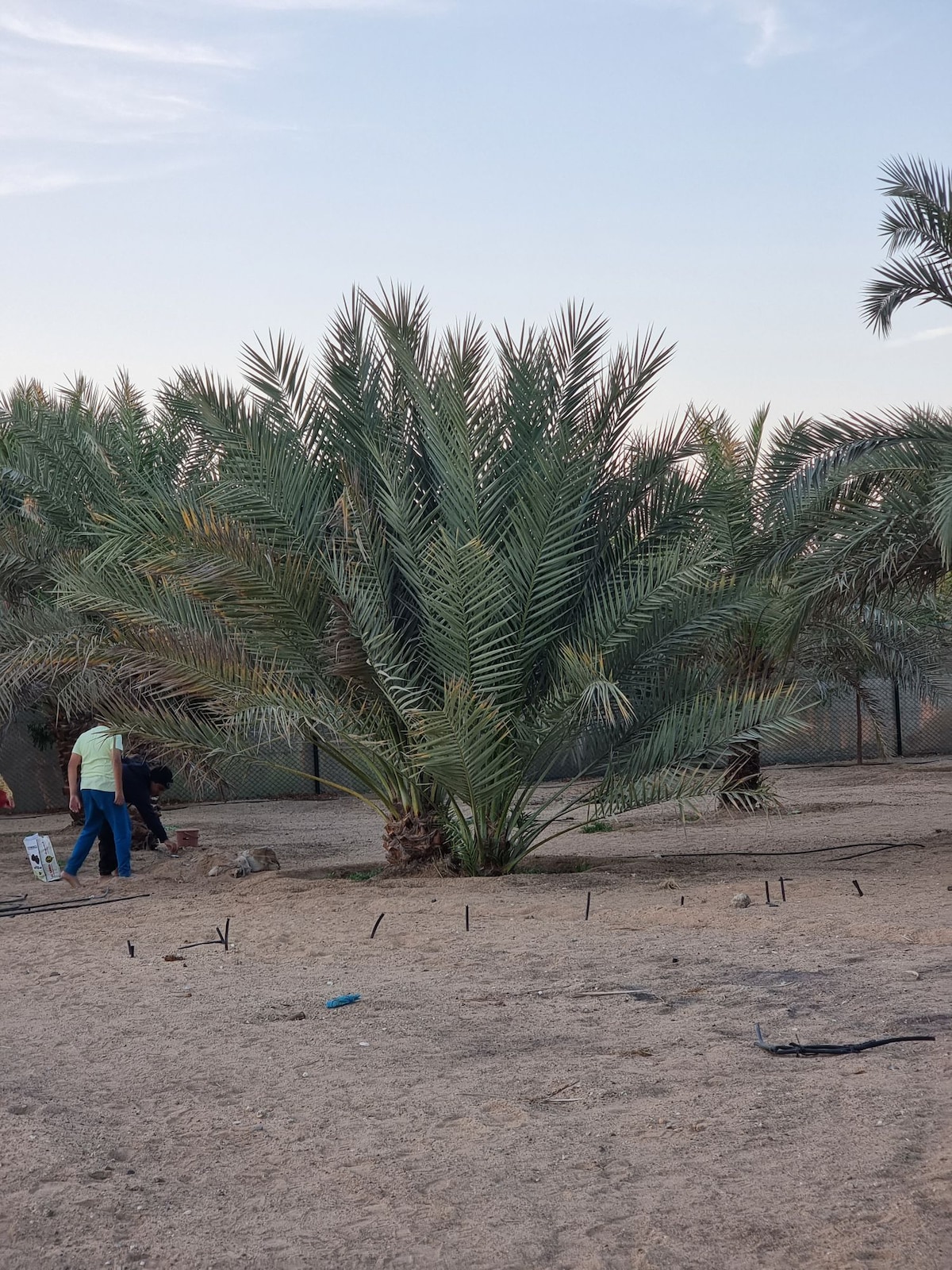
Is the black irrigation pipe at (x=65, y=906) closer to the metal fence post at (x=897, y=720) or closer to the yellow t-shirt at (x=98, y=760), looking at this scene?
the yellow t-shirt at (x=98, y=760)

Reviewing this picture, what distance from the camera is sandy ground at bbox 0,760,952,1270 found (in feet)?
10.8

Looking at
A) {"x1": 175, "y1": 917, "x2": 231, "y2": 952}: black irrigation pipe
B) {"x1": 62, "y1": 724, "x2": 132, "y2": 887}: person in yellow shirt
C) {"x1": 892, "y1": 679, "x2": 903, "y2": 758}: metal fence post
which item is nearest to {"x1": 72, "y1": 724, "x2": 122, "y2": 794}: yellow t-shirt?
{"x1": 62, "y1": 724, "x2": 132, "y2": 887}: person in yellow shirt

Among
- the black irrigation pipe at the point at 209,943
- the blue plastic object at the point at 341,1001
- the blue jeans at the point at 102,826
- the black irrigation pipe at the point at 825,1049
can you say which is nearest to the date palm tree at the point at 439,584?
the blue jeans at the point at 102,826

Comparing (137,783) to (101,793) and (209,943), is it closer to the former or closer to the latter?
(101,793)

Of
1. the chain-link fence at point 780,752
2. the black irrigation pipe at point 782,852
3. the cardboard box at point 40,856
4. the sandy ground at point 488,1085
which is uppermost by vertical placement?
the chain-link fence at point 780,752

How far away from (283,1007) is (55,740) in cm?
966

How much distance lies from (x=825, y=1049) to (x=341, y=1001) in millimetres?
2229

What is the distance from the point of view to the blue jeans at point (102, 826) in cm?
1020

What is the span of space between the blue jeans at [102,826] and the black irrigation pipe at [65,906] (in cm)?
59

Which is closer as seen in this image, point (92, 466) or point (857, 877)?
point (857, 877)

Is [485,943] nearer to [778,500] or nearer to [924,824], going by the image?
[778,500]

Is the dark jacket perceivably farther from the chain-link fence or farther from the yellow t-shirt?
the chain-link fence

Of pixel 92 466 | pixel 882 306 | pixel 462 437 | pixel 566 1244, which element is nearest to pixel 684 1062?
pixel 566 1244

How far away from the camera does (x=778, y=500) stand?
1015cm
